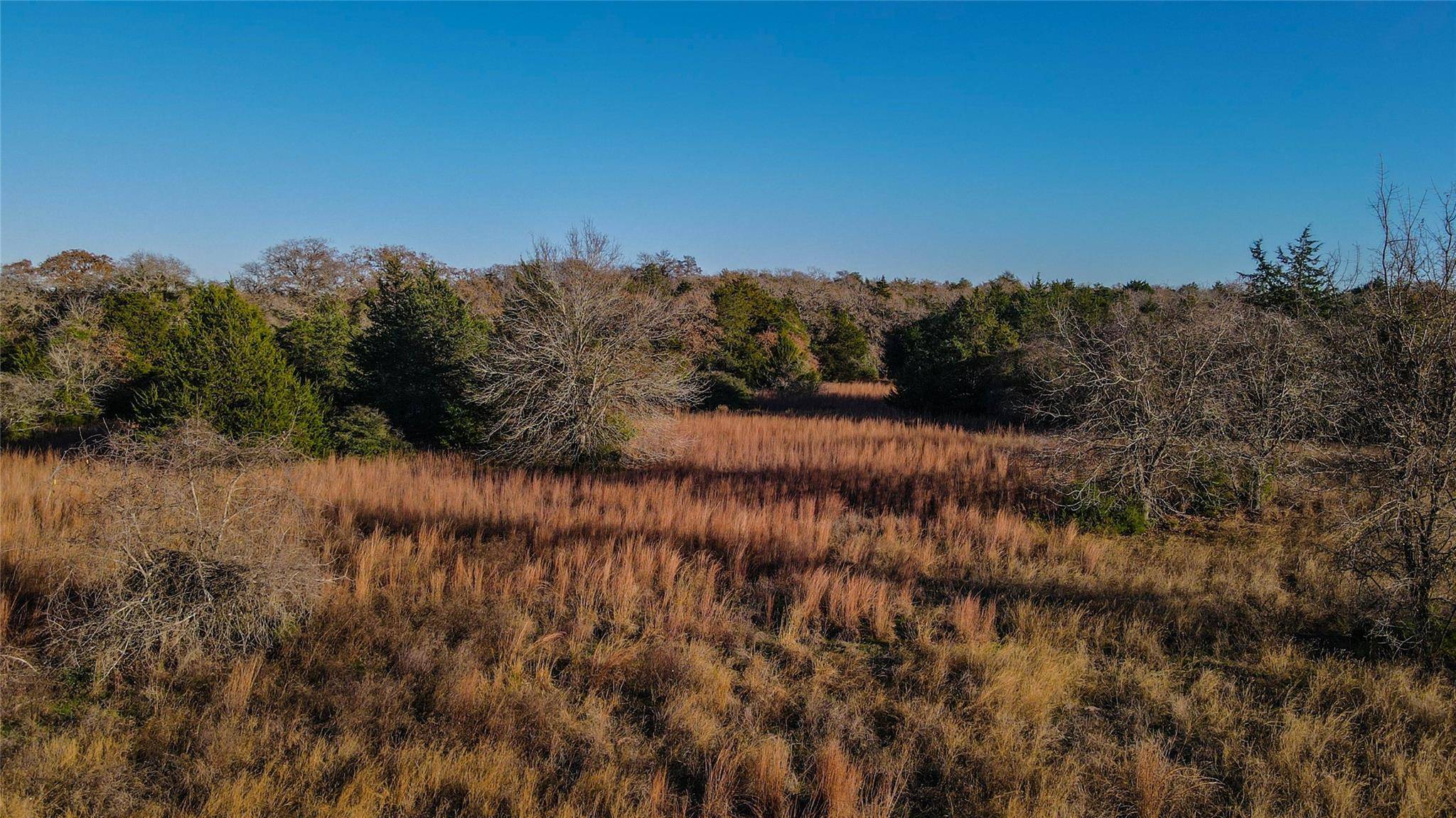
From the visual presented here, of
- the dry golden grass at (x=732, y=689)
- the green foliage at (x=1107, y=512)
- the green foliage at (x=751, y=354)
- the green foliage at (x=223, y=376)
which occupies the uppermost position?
the green foliage at (x=751, y=354)

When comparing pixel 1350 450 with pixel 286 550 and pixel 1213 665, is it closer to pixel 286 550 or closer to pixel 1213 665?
pixel 1213 665

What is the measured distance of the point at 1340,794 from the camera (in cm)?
332

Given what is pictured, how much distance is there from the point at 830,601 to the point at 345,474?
29.5 feet

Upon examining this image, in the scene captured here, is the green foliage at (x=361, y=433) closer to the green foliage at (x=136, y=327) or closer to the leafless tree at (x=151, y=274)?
the green foliage at (x=136, y=327)

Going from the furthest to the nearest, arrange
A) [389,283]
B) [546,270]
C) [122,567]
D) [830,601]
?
[389,283] < [546,270] < [830,601] < [122,567]

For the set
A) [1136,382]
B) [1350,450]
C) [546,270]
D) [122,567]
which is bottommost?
[122,567]

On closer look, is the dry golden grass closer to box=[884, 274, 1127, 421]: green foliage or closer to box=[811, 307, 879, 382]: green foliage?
box=[884, 274, 1127, 421]: green foliage

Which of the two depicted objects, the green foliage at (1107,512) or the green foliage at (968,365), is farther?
the green foliage at (968,365)

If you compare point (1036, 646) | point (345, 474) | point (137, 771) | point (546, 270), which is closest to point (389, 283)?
point (546, 270)

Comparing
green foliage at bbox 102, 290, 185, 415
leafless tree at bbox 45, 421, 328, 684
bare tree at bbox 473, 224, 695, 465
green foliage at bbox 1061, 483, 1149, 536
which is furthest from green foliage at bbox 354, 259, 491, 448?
green foliage at bbox 1061, 483, 1149, 536

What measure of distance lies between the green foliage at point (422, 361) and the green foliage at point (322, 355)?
0.76m

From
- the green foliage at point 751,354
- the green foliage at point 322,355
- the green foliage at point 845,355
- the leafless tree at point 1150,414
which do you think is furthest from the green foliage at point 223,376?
the green foliage at point 845,355

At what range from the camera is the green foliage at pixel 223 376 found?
11430 millimetres

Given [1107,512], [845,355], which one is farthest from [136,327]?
[845,355]
